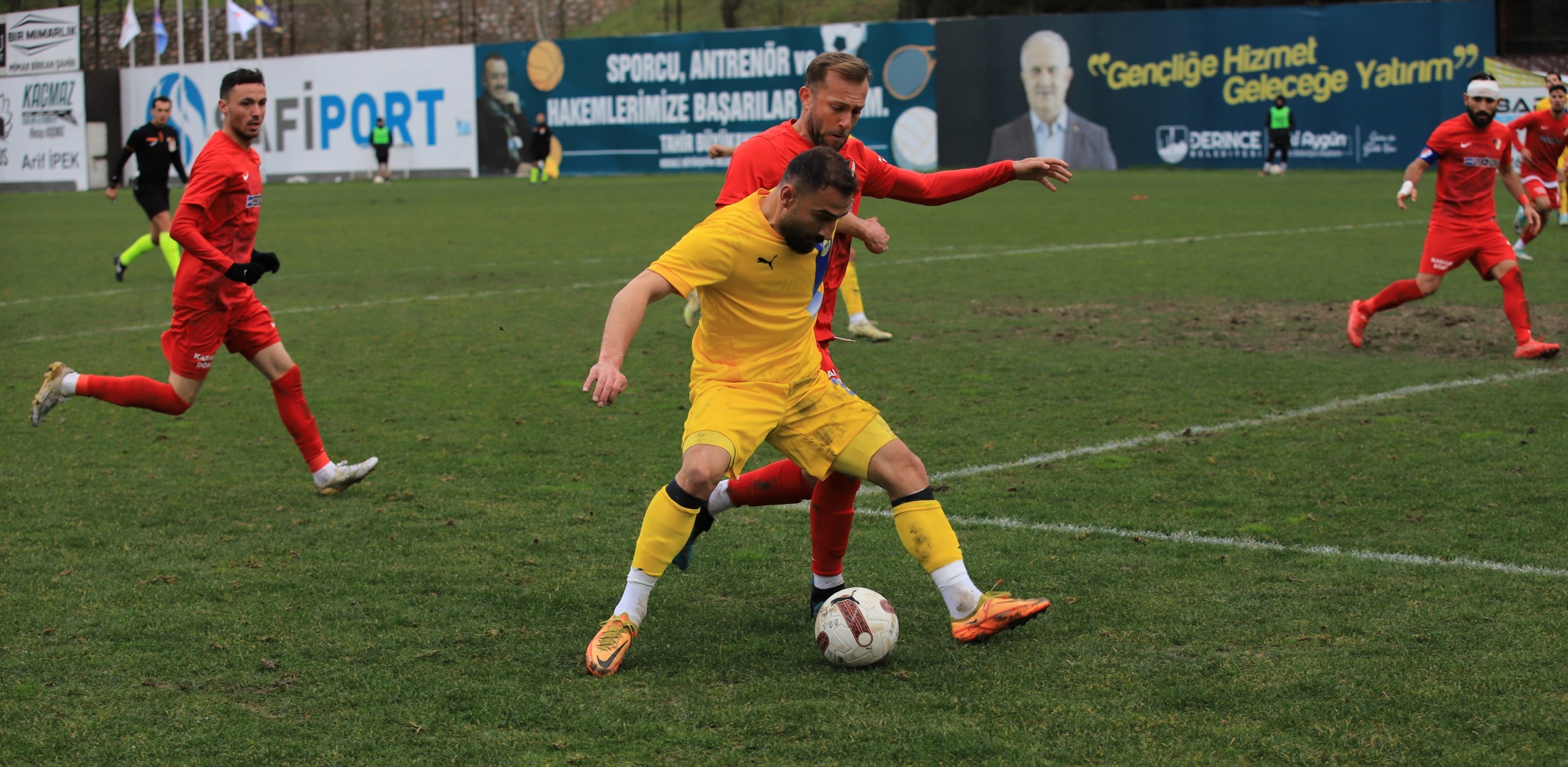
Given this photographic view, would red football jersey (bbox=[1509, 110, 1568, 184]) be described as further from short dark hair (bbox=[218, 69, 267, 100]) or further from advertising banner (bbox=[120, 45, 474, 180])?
advertising banner (bbox=[120, 45, 474, 180])

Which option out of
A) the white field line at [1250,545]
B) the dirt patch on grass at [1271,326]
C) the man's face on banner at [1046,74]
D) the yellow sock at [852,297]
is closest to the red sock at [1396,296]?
Result: the dirt patch on grass at [1271,326]

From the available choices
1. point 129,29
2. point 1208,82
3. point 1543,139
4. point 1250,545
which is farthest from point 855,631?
point 129,29

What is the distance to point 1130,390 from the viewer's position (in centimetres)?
862

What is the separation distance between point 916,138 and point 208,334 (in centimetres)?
3014

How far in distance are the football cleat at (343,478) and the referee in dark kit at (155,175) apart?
993 cm

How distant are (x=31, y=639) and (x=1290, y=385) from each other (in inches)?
283

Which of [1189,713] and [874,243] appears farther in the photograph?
[874,243]

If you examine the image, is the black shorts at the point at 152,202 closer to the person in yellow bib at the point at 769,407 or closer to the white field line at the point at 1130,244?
the white field line at the point at 1130,244

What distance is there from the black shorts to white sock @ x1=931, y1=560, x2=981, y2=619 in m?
14.1

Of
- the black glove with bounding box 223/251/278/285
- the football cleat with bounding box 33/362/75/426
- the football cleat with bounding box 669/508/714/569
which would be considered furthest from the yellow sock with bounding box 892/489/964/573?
the football cleat with bounding box 33/362/75/426

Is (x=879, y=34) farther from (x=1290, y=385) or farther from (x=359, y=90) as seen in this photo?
(x=1290, y=385)

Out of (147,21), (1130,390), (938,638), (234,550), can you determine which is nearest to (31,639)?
(234,550)

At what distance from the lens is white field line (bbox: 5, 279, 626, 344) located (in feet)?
38.5

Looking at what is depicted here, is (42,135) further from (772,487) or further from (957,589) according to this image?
(957,589)
